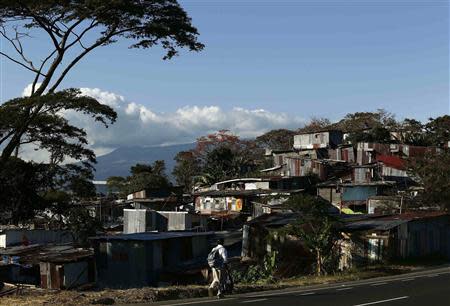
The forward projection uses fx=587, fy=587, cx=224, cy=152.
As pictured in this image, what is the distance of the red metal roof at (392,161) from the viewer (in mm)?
62366

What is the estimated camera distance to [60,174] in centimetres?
2972

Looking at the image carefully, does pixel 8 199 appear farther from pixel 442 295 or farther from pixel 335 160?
pixel 335 160

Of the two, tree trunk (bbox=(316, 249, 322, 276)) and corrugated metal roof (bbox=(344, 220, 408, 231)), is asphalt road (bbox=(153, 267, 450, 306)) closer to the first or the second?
tree trunk (bbox=(316, 249, 322, 276))

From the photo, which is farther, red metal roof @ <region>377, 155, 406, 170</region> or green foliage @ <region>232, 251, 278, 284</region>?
red metal roof @ <region>377, 155, 406, 170</region>

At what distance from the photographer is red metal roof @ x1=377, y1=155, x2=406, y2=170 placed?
6237 cm

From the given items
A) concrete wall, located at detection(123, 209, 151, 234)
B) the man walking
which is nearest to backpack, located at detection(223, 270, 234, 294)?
the man walking

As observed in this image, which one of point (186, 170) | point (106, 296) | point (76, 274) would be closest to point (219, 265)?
point (106, 296)

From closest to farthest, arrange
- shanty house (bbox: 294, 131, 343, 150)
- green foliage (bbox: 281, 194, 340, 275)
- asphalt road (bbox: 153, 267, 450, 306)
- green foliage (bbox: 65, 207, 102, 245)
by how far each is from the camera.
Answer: asphalt road (bbox: 153, 267, 450, 306), green foliage (bbox: 281, 194, 340, 275), green foliage (bbox: 65, 207, 102, 245), shanty house (bbox: 294, 131, 343, 150)

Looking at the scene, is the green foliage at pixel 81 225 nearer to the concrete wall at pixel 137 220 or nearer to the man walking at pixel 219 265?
the concrete wall at pixel 137 220

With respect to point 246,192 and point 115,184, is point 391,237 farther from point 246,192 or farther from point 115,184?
point 115,184

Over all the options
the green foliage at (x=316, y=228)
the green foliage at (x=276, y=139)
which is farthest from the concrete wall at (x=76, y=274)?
the green foliage at (x=276, y=139)

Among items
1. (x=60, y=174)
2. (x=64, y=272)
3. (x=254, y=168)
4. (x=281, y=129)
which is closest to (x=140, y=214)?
(x=60, y=174)

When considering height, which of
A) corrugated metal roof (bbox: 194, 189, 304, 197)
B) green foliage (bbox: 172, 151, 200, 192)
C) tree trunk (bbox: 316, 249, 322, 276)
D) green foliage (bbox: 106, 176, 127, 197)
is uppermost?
green foliage (bbox: 172, 151, 200, 192)

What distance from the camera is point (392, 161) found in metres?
64.4
